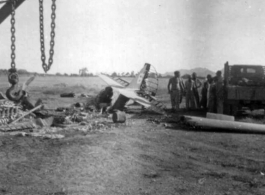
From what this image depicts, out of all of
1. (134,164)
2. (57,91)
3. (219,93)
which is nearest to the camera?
(134,164)

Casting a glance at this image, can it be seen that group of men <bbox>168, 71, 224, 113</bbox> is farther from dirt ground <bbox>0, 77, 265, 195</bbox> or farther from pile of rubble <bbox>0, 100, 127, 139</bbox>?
dirt ground <bbox>0, 77, 265, 195</bbox>

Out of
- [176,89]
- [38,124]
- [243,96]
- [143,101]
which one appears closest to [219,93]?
[243,96]

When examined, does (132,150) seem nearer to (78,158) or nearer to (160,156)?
(160,156)

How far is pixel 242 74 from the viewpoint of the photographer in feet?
45.2

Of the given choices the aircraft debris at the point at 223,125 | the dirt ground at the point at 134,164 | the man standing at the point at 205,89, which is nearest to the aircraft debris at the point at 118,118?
the dirt ground at the point at 134,164

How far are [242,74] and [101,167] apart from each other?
1027cm

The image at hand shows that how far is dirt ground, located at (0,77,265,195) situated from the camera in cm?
464

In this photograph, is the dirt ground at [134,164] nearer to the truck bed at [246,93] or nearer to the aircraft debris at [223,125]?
the aircraft debris at [223,125]

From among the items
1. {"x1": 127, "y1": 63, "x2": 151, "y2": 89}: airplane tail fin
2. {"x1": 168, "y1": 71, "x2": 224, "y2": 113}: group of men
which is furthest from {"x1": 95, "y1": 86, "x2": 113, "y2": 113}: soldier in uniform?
{"x1": 168, "y1": 71, "x2": 224, "y2": 113}: group of men

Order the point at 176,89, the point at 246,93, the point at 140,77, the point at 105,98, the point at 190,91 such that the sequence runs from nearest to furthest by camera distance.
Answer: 1. the point at 246,93
2. the point at 176,89
3. the point at 190,91
4. the point at 105,98
5. the point at 140,77

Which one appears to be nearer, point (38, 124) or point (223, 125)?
point (223, 125)

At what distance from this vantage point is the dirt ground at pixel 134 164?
4.64 meters

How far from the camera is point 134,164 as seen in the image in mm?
5891

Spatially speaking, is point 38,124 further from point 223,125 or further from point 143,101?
point 223,125
